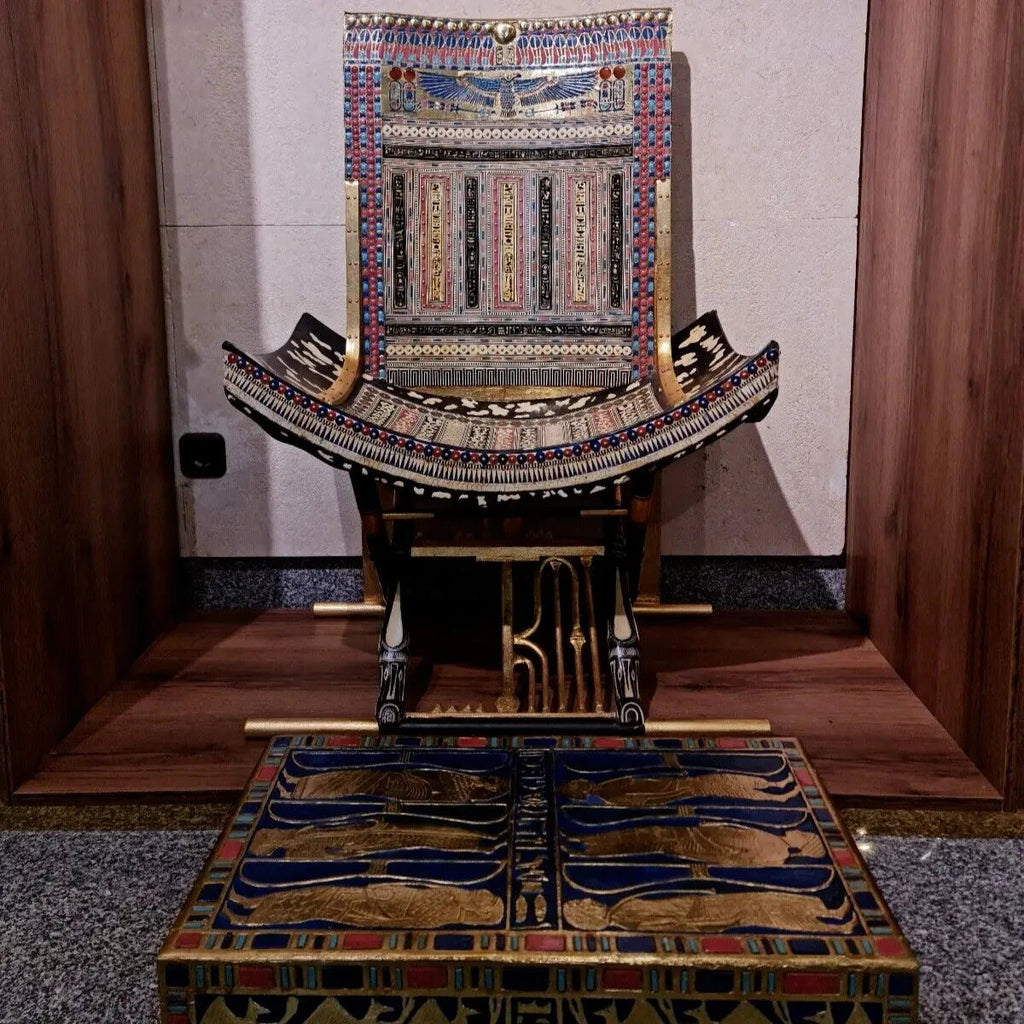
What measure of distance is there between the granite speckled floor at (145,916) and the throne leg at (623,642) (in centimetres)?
44

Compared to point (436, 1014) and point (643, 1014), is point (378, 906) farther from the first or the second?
point (643, 1014)

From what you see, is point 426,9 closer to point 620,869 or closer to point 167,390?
point 167,390

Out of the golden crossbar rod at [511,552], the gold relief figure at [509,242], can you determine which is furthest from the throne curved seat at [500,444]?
the gold relief figure at [509,242]

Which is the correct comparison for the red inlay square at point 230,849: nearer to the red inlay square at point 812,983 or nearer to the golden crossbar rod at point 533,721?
the red inlay square at point 812,983

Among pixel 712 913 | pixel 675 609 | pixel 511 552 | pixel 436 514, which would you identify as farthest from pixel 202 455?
pixel 712 913

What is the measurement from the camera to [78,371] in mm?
2113

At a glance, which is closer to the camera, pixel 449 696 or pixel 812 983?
pixel 812 983

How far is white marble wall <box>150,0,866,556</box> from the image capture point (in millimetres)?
2486

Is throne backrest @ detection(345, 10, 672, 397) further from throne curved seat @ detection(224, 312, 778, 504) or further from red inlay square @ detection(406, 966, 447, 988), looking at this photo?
red inlay square @ detection(406, 966, 447, 988)

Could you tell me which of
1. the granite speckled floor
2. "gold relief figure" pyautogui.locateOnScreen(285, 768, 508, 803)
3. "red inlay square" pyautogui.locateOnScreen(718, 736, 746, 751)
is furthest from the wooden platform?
"gold relief figure" pyautogui.locateOnScreen(285, 768, 508, 803)

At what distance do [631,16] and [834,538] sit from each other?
1.23 meters

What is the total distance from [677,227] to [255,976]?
1942 millimetres

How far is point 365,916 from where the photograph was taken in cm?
107

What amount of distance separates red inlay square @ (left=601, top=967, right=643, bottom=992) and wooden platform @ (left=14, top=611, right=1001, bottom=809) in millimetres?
831
